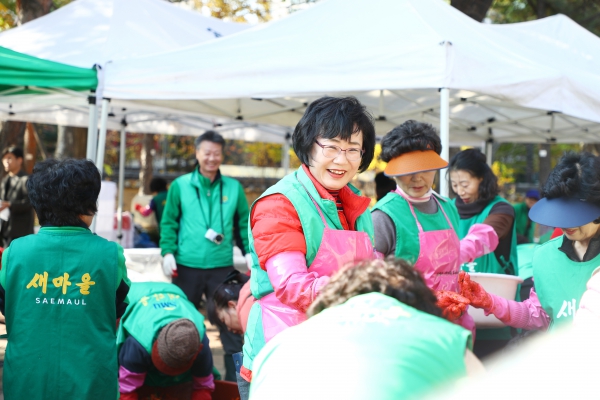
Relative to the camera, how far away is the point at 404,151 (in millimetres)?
3098

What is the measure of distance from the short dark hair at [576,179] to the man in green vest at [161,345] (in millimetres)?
1888

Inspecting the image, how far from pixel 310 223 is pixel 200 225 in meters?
3.07

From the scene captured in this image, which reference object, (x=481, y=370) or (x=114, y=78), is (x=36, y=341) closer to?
(x=481, y=370)

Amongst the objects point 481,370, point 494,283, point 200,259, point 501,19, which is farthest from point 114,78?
point 501,19

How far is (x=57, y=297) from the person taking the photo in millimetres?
2561

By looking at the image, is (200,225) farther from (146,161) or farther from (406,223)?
(146,161)

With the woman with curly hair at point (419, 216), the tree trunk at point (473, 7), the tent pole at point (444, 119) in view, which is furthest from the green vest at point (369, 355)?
the tree trunk at point (473, 7)

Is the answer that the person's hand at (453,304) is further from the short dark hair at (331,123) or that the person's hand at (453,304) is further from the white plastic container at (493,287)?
the white plastic container at (493,287)

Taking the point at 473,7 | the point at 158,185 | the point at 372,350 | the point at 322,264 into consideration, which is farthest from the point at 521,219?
the point at 372,350

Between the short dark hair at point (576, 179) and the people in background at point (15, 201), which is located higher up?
the short dark hair at point (576, 179)

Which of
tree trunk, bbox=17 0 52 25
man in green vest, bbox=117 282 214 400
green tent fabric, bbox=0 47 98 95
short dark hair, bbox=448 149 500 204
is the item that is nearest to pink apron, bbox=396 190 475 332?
short dark hair, bbox=448 149 500 204

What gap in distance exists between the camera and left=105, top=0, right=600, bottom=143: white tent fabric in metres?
4.24

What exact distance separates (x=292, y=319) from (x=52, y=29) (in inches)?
210

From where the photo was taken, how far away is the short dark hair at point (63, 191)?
257 cm
